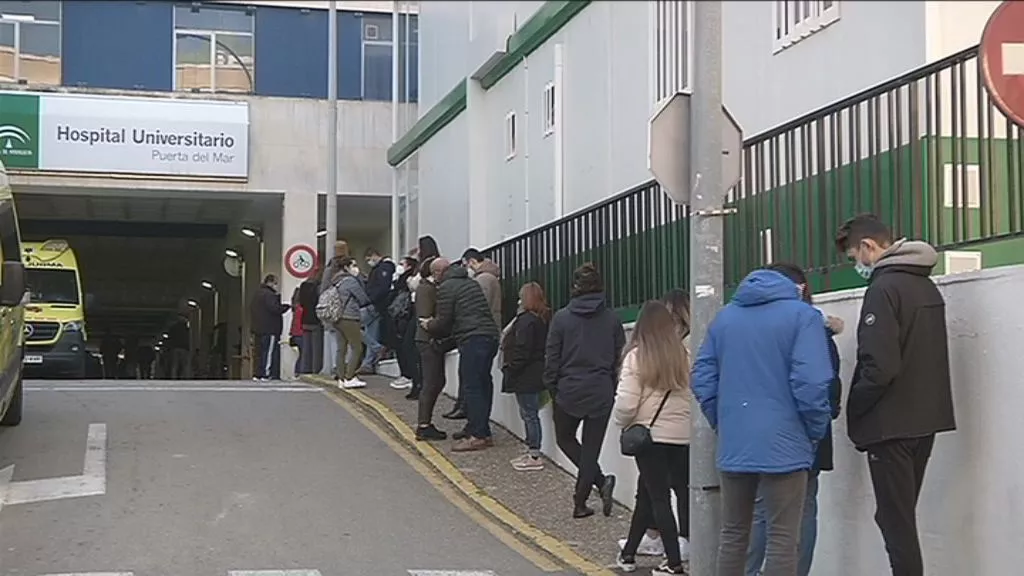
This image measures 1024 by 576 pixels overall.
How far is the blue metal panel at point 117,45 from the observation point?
2855 cm

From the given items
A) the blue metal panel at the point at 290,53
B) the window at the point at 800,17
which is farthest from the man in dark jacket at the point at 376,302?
the blue metal panel at the point at 290,53

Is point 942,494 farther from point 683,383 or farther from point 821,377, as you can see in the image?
point 683,383

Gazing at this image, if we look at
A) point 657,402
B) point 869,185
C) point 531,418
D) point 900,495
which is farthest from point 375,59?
point 900,495

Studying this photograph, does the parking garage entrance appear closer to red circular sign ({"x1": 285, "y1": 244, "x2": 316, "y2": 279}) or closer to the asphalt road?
red circular sign ({"x1": 285, "y1": 244, "x2": 316, "y2": 279})

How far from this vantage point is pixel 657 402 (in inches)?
306

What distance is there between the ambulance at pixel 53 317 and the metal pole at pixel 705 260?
50.2 ft

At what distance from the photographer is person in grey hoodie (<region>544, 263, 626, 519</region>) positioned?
9.23 metres

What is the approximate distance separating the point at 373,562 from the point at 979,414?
12.4 ft

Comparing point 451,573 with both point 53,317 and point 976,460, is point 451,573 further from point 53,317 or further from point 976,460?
point 53,317

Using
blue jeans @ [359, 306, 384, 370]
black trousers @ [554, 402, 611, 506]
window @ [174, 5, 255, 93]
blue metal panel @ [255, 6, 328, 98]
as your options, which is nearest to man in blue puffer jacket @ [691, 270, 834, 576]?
black trousers @ [554, 402, 611, 506]

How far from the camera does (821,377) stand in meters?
6.20

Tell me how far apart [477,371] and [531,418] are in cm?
65

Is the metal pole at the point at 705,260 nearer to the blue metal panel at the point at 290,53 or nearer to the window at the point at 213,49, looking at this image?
the blue metal panel at the point at 290,53

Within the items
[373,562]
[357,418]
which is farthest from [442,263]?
[373,562]
